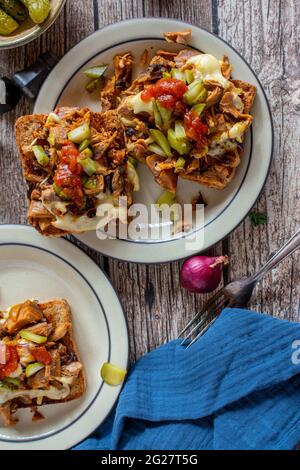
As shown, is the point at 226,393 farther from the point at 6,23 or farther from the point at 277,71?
the point at 6,23

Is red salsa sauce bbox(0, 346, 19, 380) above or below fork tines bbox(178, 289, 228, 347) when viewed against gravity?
below

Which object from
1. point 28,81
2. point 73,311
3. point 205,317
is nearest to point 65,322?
point 73,311

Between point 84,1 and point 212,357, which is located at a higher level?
point 84,1

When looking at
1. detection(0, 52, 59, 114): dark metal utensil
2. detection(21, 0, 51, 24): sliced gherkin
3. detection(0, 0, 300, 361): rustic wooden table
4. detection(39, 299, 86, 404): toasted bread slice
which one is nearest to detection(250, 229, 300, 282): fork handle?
detection(0, 0, 300, 361): rustic wooden table

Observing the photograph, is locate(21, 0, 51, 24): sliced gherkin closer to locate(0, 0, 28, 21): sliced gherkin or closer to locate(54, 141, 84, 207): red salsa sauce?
locate(0, 0, 28, 21): sliced gherkin

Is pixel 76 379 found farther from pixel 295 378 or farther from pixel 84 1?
pixel 84 1
